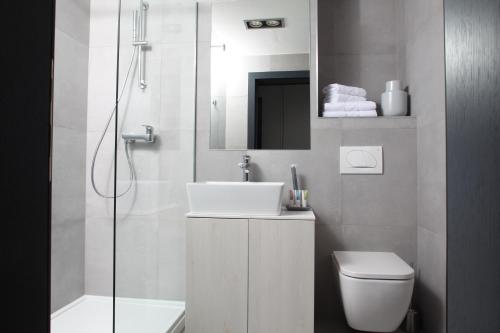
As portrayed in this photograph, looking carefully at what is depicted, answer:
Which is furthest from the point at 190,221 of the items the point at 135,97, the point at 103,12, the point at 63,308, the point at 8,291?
the point at 103,12

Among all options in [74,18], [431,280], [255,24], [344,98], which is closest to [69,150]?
[74,18]

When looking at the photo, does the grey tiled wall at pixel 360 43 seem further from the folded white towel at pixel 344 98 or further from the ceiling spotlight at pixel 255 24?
the ceiling spotlight at pixel 255 24

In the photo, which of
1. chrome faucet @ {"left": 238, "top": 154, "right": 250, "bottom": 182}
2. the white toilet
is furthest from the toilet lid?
chrome faucet @ {"left": 238, "top": 154, "right": 250, "bottom": 182}

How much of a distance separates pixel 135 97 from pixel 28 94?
0.96 m

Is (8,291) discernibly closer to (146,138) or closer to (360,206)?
(146,138)

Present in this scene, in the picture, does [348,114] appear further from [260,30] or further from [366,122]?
[260,30]

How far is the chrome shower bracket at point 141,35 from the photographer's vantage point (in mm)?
1133

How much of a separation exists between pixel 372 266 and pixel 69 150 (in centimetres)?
179

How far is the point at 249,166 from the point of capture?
5.93ft

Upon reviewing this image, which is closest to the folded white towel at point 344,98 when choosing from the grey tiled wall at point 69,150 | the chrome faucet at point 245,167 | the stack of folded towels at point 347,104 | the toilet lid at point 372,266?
the stack of folded towels at point 347,104

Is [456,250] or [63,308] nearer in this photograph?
[456,250]

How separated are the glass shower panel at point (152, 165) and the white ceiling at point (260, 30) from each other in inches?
11.4

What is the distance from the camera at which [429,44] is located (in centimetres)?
147

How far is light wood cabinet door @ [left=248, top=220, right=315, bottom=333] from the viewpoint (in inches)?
52.6
